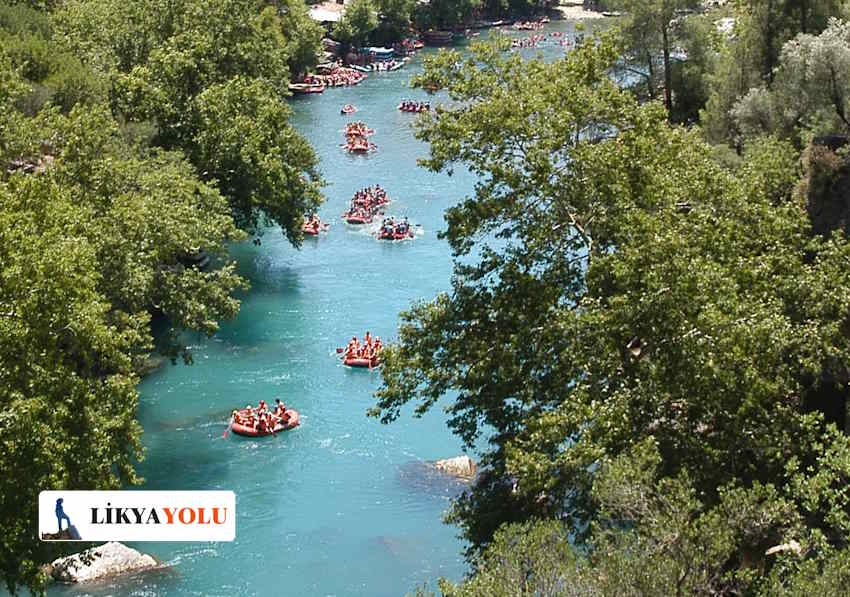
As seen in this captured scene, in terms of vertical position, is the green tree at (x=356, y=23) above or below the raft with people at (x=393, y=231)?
above

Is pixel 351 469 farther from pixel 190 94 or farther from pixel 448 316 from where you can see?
pixel 190 94

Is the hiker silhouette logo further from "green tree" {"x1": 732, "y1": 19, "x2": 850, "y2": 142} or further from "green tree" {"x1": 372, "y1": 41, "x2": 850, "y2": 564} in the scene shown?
"green tree" {"x1": 732, "y1": 19, "x2": 850, "y2": 142}

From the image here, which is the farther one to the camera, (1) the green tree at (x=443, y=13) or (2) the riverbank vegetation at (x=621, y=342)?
(1) the green tree at (x=443, y=13)

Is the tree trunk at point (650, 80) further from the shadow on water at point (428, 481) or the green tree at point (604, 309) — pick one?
the green tree at point (604, 309)

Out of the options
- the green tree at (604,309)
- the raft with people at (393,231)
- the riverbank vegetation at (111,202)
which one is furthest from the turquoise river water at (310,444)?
the green tree at (604,309)

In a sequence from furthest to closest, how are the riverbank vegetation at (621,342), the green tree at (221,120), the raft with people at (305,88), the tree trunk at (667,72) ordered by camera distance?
the raft with people at (305,88) < the tree trunk at (667,72) < the green tree at (221,120) < the riverbank vegetation at (621,342)

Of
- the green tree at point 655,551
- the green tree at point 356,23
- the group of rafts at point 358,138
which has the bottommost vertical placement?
the green tree at point 655,551

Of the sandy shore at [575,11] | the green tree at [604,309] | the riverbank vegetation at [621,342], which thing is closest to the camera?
the riverbank vegetation at [621,342]
